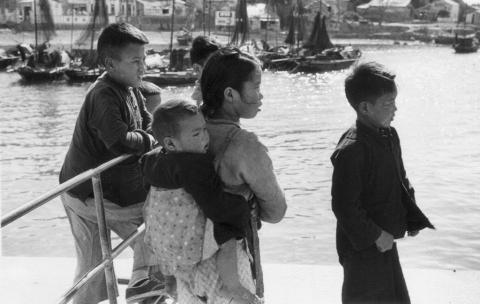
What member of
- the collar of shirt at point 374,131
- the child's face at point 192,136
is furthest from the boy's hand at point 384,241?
the child's face at point 192,136

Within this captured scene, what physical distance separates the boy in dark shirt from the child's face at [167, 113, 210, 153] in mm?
681

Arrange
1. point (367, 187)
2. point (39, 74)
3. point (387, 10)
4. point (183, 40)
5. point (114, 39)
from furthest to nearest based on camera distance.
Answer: point (387, 10) < point (183, 40) < point (39, 74) < point (114, 39) < point (367, 187)

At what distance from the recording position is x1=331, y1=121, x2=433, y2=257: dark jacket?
2490mm

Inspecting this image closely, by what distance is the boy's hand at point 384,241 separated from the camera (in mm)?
2562

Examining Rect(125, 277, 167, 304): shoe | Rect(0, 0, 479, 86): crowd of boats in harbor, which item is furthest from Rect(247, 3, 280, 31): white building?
Rect(125, 277, 167, 304): shoe

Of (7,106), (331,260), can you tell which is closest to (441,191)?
(331,260)

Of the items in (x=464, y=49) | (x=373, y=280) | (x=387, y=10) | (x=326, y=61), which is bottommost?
(x=326, y=61)

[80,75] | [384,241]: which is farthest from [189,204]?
[80,75]

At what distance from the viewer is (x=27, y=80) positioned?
4559cm

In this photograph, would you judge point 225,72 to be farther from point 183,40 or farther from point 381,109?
point 183,40

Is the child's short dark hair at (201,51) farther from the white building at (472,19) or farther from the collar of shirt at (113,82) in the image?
the white building at (472,19)

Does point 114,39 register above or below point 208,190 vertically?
above

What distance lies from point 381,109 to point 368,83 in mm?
122

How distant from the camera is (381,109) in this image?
257cm
